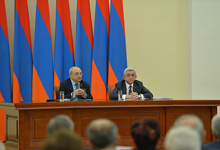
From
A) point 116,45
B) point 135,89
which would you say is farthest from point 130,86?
point 116,45

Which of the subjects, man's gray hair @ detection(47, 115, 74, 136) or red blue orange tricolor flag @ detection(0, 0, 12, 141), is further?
red blue orange tricolor flag @ detection(0, 0, 12, 141)

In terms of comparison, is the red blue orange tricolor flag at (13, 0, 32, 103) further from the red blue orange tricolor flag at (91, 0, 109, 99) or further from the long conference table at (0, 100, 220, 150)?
the long conference table at (0, 100, 220, 150)

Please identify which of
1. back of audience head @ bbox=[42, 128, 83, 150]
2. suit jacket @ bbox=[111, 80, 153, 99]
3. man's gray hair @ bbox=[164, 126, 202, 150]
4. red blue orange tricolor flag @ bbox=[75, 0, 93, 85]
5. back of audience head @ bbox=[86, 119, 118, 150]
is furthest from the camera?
red blue orange tricolor flag @ bbox=[75, 0, 93, 85]

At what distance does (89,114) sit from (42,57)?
204 cm

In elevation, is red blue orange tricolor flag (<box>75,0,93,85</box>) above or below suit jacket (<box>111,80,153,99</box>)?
above

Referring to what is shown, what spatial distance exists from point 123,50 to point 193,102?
213 cm

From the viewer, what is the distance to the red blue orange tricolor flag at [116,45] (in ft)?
18.7

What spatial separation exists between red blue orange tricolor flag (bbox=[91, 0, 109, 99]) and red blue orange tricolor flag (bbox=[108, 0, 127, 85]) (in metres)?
0.11

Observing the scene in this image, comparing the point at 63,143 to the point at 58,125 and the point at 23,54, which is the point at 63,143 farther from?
the point at 23,54

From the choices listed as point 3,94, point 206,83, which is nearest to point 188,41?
point 206,83

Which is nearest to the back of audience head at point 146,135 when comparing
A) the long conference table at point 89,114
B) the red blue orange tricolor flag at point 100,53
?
the long conference table at point 89,114

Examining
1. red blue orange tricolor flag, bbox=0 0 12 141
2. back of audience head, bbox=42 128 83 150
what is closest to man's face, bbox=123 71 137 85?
red blue orange tricolor flag, bbox=0 0 12 141

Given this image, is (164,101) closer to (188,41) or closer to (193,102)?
(193,102)

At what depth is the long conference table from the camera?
3719mm
